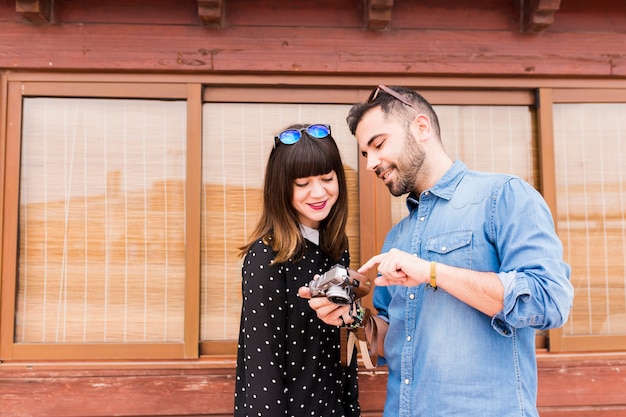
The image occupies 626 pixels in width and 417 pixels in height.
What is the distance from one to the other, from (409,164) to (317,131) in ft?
1.47

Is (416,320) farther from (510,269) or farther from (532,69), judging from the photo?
(532,69)

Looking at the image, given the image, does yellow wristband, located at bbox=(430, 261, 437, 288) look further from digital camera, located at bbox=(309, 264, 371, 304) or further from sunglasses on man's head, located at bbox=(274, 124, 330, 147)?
sunglasses on man's head, located at bbox=(274, 124, 330, 147)

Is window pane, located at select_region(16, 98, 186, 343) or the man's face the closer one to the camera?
the man's face

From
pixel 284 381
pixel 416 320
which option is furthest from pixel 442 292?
pixel 284 381

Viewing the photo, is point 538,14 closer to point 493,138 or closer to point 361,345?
point 493,138

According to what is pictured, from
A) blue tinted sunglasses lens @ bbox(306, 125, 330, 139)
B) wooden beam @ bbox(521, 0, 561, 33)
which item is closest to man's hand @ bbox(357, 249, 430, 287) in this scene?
blue tinted sunglasses lens @ bbox(306, 125, 330, 139)

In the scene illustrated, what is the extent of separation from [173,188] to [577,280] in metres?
2.65

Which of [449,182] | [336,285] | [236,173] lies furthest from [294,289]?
[236,173]

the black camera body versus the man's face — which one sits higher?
the man's face

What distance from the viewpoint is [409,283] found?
63.3 inches

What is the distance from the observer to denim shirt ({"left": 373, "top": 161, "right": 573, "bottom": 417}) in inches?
58.6

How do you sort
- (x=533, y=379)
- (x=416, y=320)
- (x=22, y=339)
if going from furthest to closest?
(x=22, y=339) → (x=416, y=320) → (x=533, y=379)

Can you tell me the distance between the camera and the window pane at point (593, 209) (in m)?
2.96

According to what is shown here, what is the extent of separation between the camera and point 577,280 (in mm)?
2961
